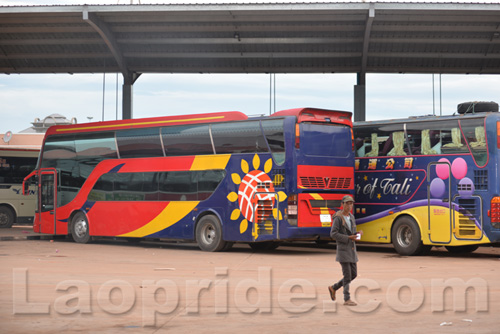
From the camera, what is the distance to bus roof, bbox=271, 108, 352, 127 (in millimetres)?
21312

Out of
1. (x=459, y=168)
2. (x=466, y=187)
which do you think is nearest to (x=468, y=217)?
(x=466, y=187)

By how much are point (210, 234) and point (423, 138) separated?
6.18 metres

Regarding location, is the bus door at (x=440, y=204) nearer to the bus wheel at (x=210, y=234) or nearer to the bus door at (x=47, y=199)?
the bus wheel at (x=210, y=234)

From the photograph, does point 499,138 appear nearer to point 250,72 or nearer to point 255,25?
point 255,25

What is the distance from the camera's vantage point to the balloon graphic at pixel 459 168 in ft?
67.6

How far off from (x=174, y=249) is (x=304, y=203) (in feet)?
16.4

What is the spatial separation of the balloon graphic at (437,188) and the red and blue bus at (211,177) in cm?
223

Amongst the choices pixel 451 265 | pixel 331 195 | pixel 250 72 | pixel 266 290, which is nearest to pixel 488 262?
pixel 451 265

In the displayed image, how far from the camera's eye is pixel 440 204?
21.0 meters

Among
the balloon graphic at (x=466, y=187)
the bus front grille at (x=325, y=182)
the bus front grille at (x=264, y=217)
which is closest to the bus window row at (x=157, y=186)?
the bus front grille at (x=264, y=217)

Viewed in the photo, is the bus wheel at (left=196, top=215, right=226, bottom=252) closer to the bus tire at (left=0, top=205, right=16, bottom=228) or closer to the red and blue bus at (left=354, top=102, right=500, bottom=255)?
the red and blue bus at (left=354, top=102, right=500, bottom=255)

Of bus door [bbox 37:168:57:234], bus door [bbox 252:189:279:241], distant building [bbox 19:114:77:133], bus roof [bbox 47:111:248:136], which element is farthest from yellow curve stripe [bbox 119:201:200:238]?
distant building [bbox 19:114:77:133]

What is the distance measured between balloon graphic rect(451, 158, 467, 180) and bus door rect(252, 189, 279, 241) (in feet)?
14.5

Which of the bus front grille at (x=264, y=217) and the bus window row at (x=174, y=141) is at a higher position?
the bus window row at (x=174, y=141)
